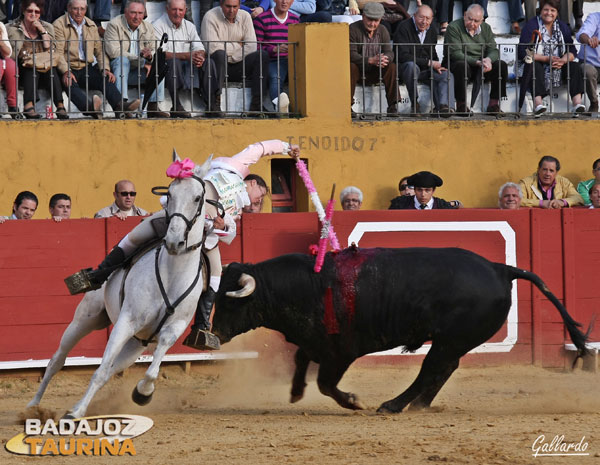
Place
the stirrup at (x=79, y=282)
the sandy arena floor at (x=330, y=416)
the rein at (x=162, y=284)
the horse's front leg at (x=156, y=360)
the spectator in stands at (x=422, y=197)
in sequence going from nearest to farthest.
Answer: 1. the sandy arena floor at (x=330, y=416)
2. the rein at (x=162, y=284)
3. the horse's front leg at (x=156, y=360)
4. the stirrup at (x=79, y=282)
5. the spectator in stands at (x=422, y=197)

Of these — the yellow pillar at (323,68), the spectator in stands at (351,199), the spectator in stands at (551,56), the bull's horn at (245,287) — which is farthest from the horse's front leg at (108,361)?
the spectator in stands at (551,56)

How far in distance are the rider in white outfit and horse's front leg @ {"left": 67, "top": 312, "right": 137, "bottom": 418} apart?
511 mm

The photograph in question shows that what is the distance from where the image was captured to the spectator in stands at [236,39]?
12.1m

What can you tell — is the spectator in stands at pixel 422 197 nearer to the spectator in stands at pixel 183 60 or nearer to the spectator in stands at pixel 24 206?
the spectator in stands at pixel 183 60

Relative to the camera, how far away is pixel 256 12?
12.8 m

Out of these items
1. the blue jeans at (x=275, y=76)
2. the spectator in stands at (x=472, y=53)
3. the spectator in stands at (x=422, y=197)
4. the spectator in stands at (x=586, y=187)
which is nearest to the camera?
the spectator in stands at (x=422, y=197)

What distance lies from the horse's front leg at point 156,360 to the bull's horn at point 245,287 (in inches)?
24.6

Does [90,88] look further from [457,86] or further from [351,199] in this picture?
[457,86]

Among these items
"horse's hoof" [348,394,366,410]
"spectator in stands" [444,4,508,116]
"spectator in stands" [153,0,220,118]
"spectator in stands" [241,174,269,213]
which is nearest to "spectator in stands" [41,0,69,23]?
"spectator in stands" [153,0,220,118]

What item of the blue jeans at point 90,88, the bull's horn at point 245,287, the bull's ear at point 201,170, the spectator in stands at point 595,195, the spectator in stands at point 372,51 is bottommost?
the bull's horn at point 245,287

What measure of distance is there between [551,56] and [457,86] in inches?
41.9

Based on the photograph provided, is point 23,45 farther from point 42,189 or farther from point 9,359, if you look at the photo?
point 9,359

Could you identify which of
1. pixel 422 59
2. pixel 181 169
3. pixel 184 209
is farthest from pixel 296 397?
pixel 422 59

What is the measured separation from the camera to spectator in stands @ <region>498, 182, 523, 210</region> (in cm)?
1120
